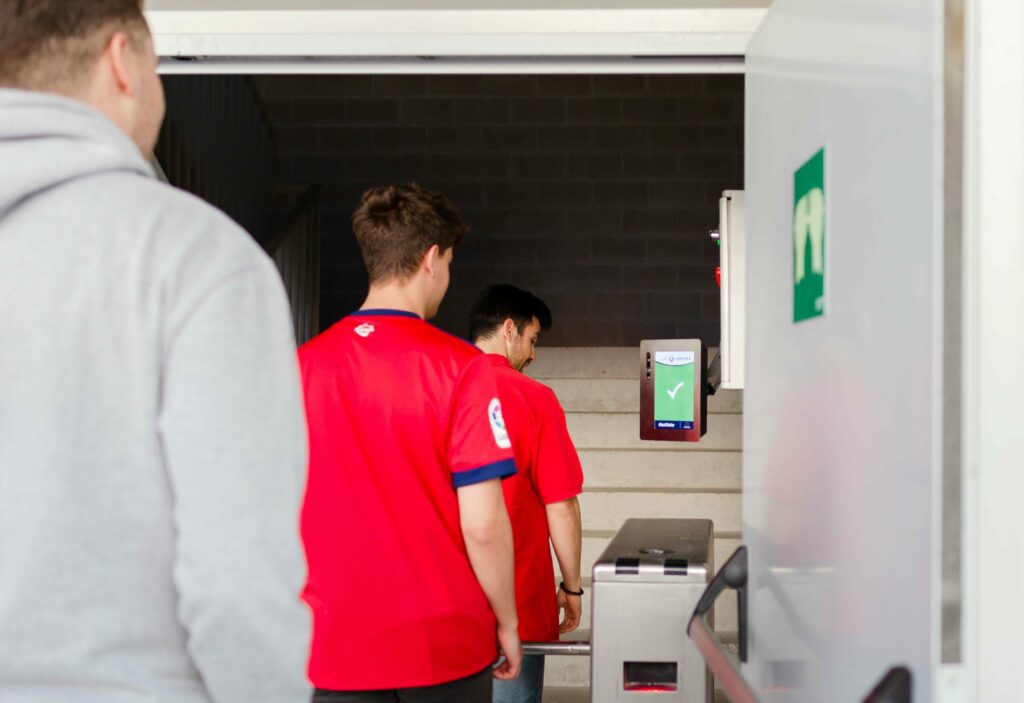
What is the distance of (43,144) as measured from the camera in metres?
1.04

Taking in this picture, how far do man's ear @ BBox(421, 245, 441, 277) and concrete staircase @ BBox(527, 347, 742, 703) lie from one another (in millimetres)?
3016

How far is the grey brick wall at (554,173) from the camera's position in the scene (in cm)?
675

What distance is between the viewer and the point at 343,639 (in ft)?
7.00

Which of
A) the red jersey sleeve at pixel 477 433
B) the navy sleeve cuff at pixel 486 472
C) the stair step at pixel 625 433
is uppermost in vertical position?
the red jersey sleeve at pixel 477 433

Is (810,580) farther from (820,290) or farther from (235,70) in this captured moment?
(235,70)

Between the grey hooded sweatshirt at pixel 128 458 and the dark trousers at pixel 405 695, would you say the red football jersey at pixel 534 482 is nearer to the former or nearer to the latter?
the dark trousers at pixel 405 695

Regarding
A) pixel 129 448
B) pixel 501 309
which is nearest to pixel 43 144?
pixel 129 448

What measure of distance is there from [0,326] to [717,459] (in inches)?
187

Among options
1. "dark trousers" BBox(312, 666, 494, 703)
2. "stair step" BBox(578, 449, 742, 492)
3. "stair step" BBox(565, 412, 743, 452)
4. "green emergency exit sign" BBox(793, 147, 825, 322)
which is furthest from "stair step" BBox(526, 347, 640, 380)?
"green emergency exit sign" BBox(793, 147, 825, 322)

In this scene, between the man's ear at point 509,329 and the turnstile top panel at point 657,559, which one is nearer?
the turnstile top panel at point 657,559

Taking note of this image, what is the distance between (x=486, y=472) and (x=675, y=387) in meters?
0.97

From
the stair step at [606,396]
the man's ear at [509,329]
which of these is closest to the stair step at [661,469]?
the stair step at [606,396]

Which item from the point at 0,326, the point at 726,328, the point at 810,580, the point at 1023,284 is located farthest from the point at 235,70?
the point at 1023,284

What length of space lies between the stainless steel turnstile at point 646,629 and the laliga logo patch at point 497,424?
28 centimetres
